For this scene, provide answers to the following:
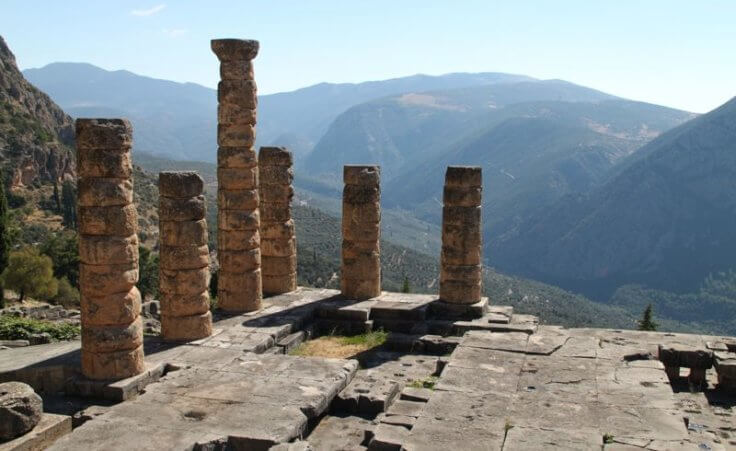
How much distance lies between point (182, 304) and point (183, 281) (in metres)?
0.47

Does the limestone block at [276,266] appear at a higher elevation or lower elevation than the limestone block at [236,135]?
lower

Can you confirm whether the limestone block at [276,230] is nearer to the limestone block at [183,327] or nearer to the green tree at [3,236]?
the limestone block at [183,327]

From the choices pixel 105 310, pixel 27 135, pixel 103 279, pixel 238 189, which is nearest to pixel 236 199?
pixel 238 189

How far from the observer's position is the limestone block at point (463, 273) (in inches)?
667

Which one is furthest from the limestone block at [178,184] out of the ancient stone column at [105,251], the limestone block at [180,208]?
the ancient stone column at [105,251]

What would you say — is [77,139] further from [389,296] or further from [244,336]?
[389,296]

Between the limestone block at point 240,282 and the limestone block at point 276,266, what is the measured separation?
84.9 inches

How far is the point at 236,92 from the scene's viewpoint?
16.1 metres

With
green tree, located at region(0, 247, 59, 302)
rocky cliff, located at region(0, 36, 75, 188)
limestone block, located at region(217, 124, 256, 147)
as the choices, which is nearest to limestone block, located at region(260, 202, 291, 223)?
limestone block, located at region(217, 124, 256, 147)

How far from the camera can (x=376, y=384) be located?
39.4 ft

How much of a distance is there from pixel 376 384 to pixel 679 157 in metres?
158

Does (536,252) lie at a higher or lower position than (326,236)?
lower

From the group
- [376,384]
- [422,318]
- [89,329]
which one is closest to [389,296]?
[422,318]

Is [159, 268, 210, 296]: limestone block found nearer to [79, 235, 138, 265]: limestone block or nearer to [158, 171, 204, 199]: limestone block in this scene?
[158, 171, 204, 199]: limestone block
